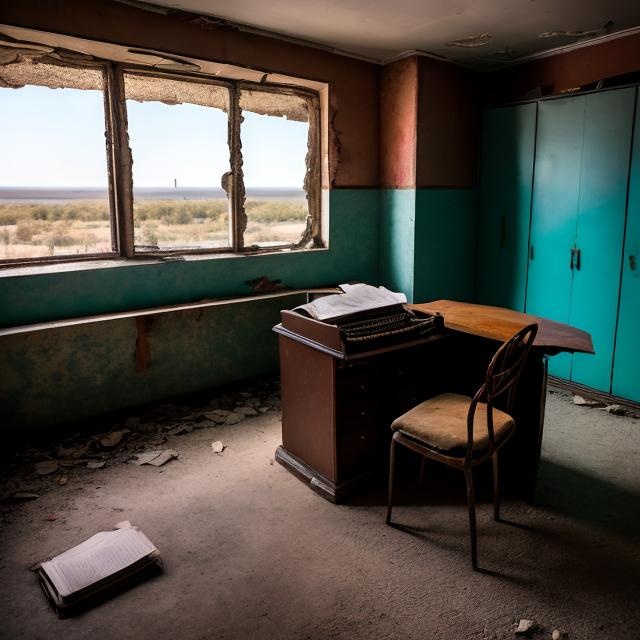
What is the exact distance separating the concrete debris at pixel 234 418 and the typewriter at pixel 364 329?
1136mm

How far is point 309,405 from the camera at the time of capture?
9.35ft

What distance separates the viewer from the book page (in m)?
2.13

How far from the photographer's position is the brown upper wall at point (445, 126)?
4.62 meters

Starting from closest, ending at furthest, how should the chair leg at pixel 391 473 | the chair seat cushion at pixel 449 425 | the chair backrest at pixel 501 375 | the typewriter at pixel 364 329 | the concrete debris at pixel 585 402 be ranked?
1. the chair backrest at pixel 501 375
2. the chair seat cushion at pixel 449 425
3. the chair leg at pixel 391 473
4. the typewriter at pixel 364 329
5. the concrete debris at pixel 585 402

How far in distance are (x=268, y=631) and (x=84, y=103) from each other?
348 cm

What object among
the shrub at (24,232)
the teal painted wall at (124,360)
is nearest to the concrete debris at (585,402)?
the teal painted wall at (124,360)

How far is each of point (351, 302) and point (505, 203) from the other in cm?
266

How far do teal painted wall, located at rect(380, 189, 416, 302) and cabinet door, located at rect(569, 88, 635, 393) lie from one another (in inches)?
53.1

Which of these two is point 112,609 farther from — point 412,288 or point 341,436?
point 412,288

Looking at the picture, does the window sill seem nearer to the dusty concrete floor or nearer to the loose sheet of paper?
the dusty concrete floor

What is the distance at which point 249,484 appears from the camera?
2973 millimetres

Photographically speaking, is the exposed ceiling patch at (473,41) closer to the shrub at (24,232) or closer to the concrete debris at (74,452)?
the shrub at (24,232)

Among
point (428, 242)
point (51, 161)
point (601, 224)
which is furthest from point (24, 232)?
point (601, 224)

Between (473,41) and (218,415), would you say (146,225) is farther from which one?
(473,41)
